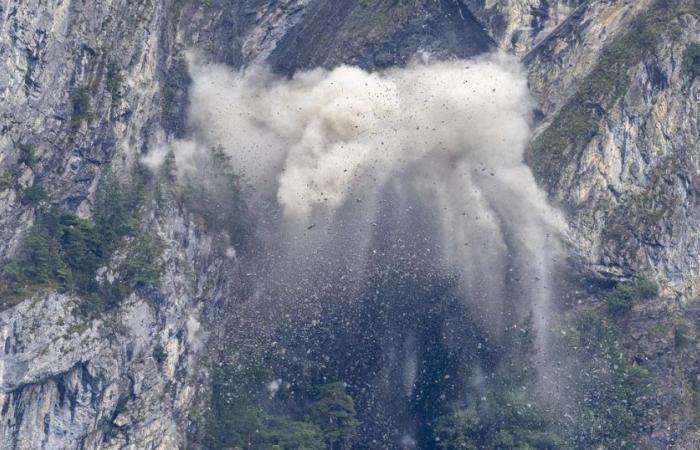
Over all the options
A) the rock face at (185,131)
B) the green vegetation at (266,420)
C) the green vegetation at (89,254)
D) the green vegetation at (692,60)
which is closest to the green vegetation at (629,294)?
the rock face at (185,131)

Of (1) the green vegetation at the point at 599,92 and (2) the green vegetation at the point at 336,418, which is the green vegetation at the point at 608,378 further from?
(2) the green vegetation at the point at 336,418

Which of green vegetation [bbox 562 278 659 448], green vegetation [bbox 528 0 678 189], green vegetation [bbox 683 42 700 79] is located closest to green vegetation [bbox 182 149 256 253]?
green vegetation [bbox 528 0 678 189]

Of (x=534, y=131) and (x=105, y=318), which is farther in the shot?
(x=534, y=131)

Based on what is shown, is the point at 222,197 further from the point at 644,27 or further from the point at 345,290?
the point at 644,27

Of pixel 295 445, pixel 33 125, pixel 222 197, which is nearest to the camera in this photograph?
pixel 33 125

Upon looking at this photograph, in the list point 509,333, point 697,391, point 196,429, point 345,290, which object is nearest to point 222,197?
point 345,290

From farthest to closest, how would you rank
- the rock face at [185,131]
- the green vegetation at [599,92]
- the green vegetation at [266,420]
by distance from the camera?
the green vegetation at [599,92] < the green vegetation at [266,420] < the rock face at [185,131]

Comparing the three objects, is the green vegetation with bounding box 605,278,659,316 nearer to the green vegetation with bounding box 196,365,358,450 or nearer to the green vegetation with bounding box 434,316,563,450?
the green vegetation with bounding box 434,316,563,450
